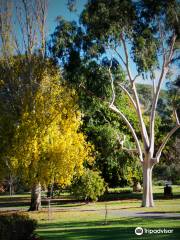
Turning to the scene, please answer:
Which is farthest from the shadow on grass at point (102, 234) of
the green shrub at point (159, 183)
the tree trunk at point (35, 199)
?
the green shrub at point (159, 183)

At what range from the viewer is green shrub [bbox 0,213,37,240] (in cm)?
1394

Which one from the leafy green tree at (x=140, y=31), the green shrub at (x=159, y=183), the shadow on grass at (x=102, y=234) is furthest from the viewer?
the green shrub at (x=159, y=183)

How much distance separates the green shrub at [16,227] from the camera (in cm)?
1394

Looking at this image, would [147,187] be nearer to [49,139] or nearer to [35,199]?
[49,139]

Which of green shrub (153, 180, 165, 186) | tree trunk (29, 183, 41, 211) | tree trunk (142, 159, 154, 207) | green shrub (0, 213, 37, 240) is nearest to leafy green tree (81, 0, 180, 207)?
tree trunk (142, 159, 154, 207)

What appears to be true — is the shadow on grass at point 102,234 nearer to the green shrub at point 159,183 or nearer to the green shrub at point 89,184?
the green shrub at point 89,184

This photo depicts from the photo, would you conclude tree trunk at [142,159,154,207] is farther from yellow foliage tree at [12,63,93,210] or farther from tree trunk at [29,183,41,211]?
tree trunk at [29,183,41,211]

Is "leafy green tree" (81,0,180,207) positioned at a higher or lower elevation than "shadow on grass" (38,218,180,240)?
higher

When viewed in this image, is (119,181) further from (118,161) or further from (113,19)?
(113,19)

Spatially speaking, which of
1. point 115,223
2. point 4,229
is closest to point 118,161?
point 115,223

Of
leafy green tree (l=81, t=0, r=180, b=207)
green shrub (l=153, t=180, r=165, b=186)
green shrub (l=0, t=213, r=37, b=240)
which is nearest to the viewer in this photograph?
green shrub (l=0, t=213, r=37, b=240)

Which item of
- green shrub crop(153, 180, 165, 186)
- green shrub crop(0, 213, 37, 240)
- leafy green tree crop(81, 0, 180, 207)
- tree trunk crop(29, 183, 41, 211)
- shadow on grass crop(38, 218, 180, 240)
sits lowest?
shadow on grass crop(38, 218, 180, 240)

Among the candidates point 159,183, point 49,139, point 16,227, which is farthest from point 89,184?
point 159,183

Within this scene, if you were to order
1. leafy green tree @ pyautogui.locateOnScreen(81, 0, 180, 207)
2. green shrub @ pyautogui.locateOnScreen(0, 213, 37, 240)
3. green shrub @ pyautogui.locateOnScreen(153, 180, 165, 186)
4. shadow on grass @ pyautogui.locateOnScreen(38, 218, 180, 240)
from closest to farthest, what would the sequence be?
1. green shrub @ pyautogui.locateOnScreen(0, 213, 37, 240)
2. shadow on grass @ pyautogui.locateOnScreen(38, 218, 180, 240)
3. leafy green tree @ pyautogui.locateOnScreen(81, 0, 180, 207)
4. green shrub @ pyautogui.locateOnScreen(153, 180, 165, 186)
